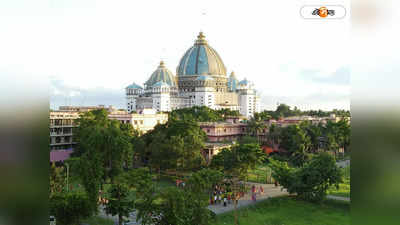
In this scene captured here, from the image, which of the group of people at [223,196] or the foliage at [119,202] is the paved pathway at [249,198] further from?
the foliage at [119,202]

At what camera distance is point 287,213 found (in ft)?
23.2

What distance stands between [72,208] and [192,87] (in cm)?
2687

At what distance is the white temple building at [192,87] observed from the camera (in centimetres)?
2930

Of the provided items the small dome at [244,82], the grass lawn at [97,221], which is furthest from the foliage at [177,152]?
the small dome at [244,82]

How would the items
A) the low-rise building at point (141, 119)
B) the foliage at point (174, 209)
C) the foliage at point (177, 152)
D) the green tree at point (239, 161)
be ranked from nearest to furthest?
1. the foliage at point (174, 209)
2. the green tree at point (239, 161)
3. the foliage at point (177, 152)
4. the low-rise building at point (141, 119)

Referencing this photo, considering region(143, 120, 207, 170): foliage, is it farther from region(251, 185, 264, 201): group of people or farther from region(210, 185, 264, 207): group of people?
region(210, 185, 264, 207): group of people

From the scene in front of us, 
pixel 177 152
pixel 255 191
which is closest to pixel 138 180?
pixel 255 191

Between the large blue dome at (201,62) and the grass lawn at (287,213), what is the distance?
22120 mm

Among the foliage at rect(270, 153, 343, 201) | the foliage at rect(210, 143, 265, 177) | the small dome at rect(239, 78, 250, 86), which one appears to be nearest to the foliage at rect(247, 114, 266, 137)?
the foliage at rect(210, 143, 265, 177)

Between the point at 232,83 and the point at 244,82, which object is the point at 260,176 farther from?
the point at 232,83
